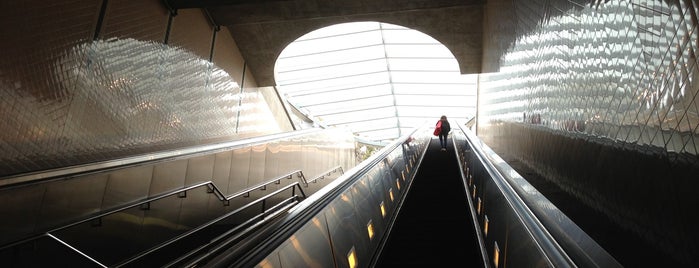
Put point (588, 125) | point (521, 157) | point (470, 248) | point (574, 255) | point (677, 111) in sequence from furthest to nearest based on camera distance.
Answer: point (521, 157), point (470, 248), point (588, 125), point (677, 111), point (574, 255)

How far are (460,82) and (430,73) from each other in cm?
230

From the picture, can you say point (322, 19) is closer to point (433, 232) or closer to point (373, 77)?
point (433, 232)

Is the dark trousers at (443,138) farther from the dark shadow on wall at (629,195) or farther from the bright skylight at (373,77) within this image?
the dark shadow on wall at (629,195)

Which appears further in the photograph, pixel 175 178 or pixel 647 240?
pixel 175 178

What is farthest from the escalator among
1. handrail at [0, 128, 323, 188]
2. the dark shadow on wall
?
handrail at [0, 128, 323, 188]

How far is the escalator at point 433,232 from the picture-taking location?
4.19 metres

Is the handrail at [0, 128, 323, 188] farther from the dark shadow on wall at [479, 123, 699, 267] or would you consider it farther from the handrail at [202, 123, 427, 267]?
the dark shadow on wall at [479, 123, 699, 267]

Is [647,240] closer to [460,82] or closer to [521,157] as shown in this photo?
[521,157]

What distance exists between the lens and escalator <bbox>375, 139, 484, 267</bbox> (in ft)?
13.8

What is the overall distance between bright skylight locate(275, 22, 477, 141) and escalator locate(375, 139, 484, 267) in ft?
36.8

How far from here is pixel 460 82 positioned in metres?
27.5

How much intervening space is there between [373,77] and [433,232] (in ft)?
77.7

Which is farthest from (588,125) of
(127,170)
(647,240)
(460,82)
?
(460,82)

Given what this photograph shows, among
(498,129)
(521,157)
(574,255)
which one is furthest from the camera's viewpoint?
(498,129)
